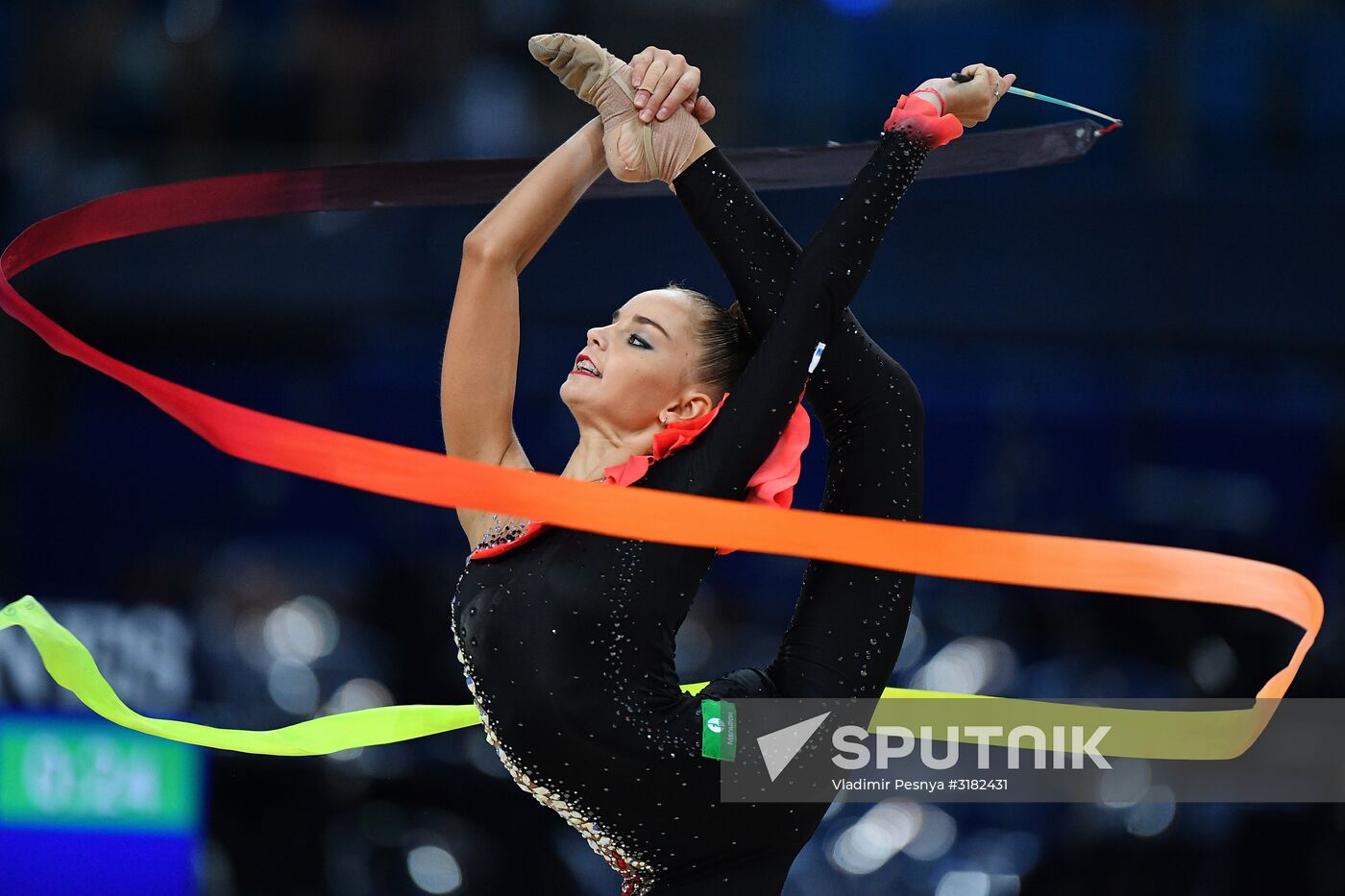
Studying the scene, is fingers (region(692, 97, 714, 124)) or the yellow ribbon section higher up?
fingers (region(692, 97, 714, 124))

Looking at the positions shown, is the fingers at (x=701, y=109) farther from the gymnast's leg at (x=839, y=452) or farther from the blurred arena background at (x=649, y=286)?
the blurred arena background at (x=649, y=286)

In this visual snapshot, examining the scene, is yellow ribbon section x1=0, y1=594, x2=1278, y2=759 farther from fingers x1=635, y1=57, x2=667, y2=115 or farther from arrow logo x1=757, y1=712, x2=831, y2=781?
fingers x1=635, y1=57, x2=667, y2=115

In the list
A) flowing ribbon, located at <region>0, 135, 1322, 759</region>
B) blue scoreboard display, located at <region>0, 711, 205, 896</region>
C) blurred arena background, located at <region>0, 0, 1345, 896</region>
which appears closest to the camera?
flowing ribbon, located at <region>0, 135, 1322, 759</region>

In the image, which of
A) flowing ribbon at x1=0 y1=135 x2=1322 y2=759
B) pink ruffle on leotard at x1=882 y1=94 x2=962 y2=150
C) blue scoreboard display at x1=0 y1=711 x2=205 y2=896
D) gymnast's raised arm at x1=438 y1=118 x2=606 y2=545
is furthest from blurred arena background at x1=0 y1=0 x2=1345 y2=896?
flowing ribbon at x1=0 y1=135 x2=1322 y2=759

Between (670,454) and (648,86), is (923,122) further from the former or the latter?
(670,454)

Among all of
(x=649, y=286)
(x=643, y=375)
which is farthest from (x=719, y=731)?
(x=649, y=286)

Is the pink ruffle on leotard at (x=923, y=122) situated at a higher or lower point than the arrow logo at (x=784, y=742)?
higher

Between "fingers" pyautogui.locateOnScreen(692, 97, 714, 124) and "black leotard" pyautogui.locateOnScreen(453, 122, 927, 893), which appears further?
"fingers" pyautogui.locateOnScreen(692, 97, 714, 124)

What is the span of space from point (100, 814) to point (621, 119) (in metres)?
2.14

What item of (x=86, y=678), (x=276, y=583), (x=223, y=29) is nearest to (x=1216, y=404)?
(x=276, y=583)

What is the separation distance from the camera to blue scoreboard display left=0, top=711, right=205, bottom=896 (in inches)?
120

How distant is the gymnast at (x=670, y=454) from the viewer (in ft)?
4.86

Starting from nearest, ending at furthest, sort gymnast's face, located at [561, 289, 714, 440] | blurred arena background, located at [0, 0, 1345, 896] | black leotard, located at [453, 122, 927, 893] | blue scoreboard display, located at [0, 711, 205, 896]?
1. black leotard, located at [453, 122, 927, 893]
2. gymnast's face, located at [561, 289, 714, 440]
3. blue scoreboard display, located at [0, 711, 205, 896]
4. blurred arena background, located at [0, 0, 1345, 896]

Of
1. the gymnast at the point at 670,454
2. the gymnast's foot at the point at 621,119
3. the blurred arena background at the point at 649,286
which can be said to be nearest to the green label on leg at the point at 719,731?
the gymnast at the point at 670,454
